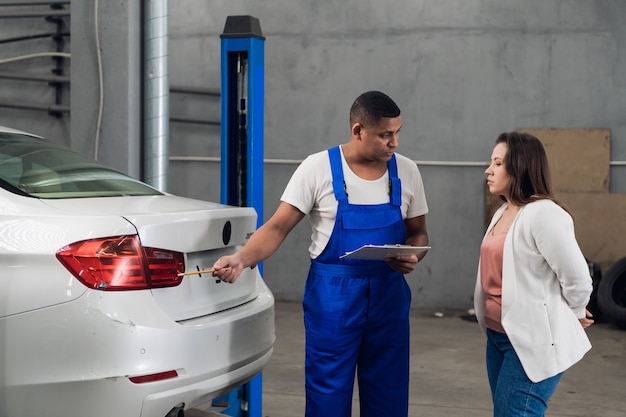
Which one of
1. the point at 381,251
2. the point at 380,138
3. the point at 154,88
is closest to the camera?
the point at 381,251

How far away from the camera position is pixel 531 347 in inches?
98.6

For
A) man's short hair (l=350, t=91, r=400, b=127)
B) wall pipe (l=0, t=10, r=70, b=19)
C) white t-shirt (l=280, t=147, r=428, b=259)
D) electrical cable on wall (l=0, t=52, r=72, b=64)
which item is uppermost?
wall pipe (l=0, t=10, r=70, b=19)

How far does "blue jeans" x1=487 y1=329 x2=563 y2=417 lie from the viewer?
2518 mm

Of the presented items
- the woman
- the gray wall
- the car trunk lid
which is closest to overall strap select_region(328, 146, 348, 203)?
the car trunk lid

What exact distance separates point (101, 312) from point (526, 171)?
1328mm

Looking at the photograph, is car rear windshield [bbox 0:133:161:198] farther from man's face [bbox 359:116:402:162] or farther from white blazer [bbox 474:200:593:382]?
white blazer [bbox 474:200:593:382]

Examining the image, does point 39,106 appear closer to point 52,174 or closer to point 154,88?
point 154,88

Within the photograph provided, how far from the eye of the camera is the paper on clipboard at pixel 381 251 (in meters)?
2.69

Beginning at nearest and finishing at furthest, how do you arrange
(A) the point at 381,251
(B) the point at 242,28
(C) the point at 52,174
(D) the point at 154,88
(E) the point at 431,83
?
(A) the point at 381,251 → (C) the point at 52,174 → (B) the point at 242,28 → (D) the point at 154,88 → (E) the point at 431,83

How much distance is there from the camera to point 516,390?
99.5 inches

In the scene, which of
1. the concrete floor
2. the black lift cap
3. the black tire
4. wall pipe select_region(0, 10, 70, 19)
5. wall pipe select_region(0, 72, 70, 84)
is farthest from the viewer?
wall pipe select_region(0, 72, 70, 84)

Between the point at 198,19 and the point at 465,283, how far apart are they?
3588mm

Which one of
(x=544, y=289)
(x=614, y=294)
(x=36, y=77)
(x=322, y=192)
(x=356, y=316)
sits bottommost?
(x=614, y=294)

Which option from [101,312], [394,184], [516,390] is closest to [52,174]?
[101,312]
